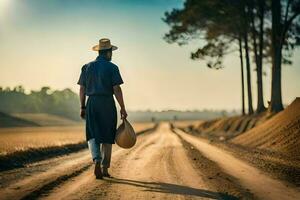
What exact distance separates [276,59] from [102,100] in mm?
23332

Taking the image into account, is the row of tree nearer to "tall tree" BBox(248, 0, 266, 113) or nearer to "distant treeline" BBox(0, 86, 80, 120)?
"tall tree" BBox(248, 0, 266, 113)

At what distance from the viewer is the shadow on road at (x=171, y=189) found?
7457 millimetres

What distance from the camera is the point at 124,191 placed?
25.5 ft

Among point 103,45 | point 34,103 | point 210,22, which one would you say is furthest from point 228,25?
point 34,103

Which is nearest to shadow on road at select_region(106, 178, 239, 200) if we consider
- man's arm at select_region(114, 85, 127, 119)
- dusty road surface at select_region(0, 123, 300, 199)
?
dusty road surface at select_region(0, 123, 300, 199)

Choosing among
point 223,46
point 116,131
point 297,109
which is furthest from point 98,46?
point 223,46

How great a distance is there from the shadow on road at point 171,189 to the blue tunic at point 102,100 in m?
1.06

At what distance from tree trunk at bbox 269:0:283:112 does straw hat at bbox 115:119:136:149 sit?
899 inches

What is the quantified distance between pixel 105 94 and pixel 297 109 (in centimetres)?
1502

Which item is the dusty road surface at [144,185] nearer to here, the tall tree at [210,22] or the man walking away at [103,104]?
the man walking away at [103,104]

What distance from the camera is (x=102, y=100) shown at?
978 cm

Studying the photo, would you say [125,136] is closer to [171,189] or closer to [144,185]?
[144,185]

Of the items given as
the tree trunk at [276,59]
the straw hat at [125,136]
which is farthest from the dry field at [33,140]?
the tree trunk at [276,59]

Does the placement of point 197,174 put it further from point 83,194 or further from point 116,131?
point 83,194
